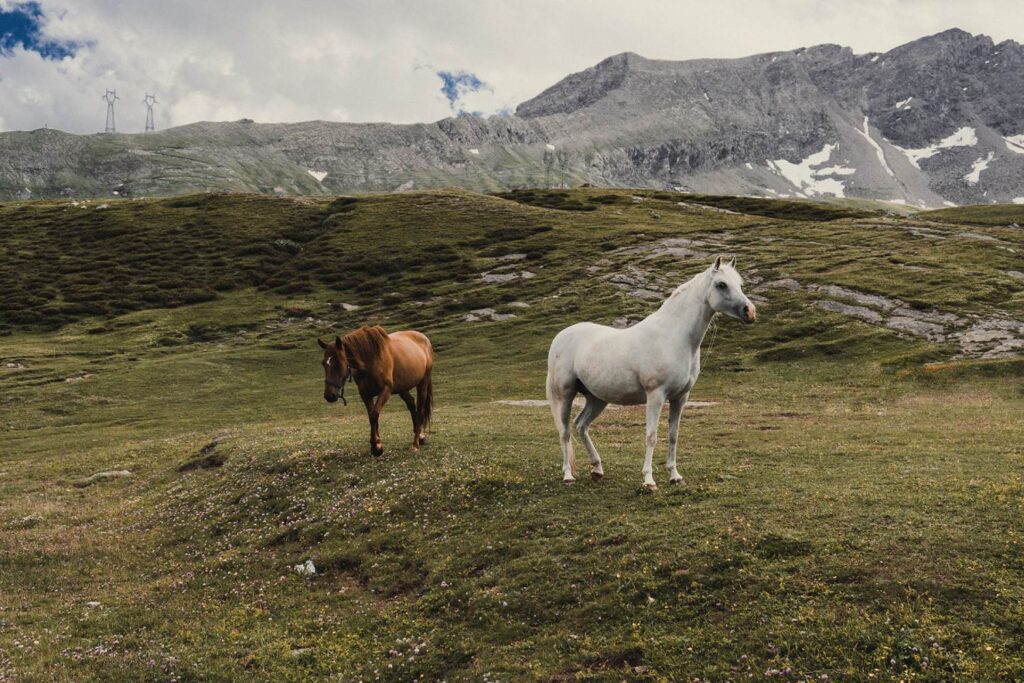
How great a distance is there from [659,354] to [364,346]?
1121 cm

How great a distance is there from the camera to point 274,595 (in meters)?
15.2

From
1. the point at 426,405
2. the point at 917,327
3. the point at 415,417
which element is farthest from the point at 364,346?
the point at 917,327

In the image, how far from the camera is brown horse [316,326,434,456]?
21.2 metres

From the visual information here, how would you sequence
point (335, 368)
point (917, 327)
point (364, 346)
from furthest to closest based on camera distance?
point (917, 327) → point (364, 346) → point (335, 368)

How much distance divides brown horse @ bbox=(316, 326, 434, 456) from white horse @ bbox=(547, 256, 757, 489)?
7958 mm

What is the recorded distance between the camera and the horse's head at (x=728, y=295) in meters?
15.4

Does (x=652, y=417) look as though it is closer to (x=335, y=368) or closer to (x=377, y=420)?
(x=377, y=420)

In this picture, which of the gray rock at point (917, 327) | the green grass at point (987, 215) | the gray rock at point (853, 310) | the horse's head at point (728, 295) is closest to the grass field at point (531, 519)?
the gray rock at point (917, 327)

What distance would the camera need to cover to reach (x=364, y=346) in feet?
74.2

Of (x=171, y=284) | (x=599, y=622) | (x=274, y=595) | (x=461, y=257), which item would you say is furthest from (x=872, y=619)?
(x=171, y=284)

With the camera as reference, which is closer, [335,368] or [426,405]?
[335,368]

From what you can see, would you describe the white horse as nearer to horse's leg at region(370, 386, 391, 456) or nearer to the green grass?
horse's leg at region(370, 386, 391, 456)

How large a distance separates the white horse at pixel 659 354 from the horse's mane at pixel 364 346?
26.4 ft

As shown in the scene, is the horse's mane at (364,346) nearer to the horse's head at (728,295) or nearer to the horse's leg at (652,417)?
the horse's leg at (652,417)
